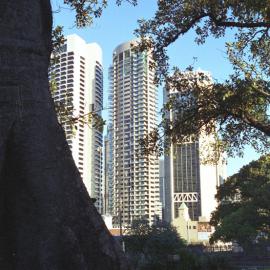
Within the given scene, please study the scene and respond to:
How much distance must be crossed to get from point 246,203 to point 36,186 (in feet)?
126

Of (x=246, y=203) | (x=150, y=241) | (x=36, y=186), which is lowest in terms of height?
(x=150, y=241)

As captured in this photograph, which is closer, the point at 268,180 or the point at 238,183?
the point at 268,180

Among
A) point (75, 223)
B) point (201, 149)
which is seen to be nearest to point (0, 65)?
point (75, 223)

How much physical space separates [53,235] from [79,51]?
33.0 feet

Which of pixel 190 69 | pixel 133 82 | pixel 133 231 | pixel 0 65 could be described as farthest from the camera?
pixel 133 231

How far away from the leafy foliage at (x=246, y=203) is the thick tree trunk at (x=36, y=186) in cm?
3432

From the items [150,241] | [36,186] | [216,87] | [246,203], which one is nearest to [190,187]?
[150,241]

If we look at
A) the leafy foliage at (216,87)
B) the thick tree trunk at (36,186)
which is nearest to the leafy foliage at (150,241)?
the leafy foliage at (216,87)

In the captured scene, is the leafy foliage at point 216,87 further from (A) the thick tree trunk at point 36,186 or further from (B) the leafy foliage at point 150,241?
(B) the leafy foliage at point 150,241

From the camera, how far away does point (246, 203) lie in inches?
1604

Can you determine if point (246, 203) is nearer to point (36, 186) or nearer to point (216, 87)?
point (216, 87)

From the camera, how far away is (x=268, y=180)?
3794 centimetres

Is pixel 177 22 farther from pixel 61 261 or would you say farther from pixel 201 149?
pixel 61 261

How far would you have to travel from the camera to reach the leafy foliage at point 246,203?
3828 cm
